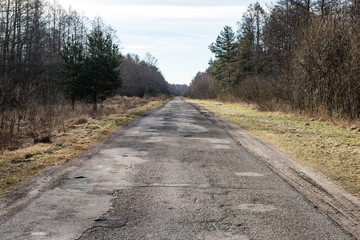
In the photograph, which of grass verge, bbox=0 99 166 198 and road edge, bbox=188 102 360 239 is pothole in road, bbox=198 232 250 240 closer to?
road edge, bbox=188 102 360 239

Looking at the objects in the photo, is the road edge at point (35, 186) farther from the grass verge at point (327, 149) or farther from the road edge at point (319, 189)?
the grass verge at point (327, 149)

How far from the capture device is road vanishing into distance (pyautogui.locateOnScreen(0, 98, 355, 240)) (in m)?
3.10

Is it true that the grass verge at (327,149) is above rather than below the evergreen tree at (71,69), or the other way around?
below

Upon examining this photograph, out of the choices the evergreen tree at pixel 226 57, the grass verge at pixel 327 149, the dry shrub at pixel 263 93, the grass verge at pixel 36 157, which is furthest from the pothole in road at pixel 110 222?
the evergreen tree at pixel 226 57

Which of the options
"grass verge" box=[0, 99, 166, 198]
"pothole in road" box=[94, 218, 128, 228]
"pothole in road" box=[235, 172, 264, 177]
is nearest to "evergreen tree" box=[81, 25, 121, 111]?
"grass verge" box=[0, 99, 166, 198]

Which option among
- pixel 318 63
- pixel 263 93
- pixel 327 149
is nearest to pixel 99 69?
pixel 263 93

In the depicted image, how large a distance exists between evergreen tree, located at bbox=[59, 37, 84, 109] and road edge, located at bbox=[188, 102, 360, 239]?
1868cm

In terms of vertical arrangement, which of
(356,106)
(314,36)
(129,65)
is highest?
(129,65)

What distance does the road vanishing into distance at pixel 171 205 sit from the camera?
3104mm

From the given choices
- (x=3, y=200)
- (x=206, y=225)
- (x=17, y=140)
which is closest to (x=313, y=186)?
(x=206, y=225)

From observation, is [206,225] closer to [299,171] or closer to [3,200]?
[3,200]

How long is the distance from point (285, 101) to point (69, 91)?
16.0m

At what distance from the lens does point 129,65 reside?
83.5 metres

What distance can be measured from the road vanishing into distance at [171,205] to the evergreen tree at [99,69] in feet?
56.6
